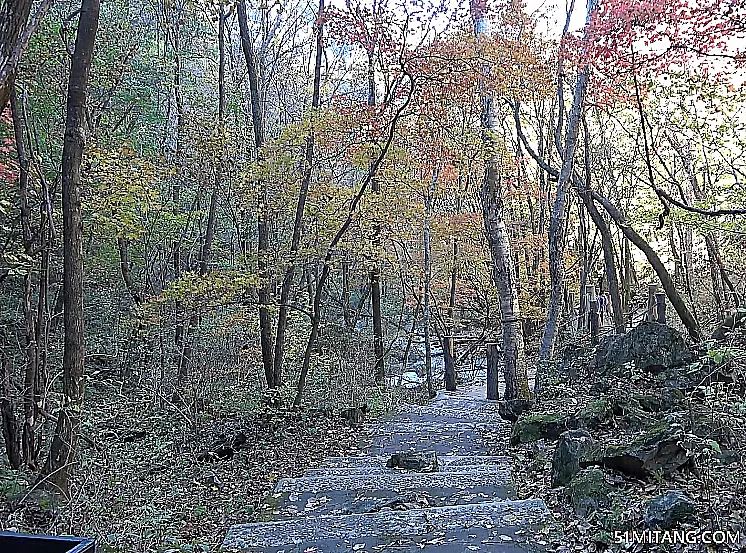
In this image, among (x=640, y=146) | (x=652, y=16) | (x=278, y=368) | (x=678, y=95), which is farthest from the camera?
(x=640, y=146)

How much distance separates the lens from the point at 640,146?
1516cm

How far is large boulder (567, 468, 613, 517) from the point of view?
14.4ft

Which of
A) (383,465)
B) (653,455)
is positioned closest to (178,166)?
(383,465)

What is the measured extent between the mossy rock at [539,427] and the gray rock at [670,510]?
3674 millimetres

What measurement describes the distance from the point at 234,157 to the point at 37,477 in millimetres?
6683

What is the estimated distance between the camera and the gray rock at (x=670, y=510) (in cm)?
352

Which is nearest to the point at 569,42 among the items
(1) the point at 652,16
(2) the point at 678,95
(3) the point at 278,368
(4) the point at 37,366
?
(1) the point at 652,16

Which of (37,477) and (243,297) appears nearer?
(37,477)

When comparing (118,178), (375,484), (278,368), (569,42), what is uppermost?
(569,42)

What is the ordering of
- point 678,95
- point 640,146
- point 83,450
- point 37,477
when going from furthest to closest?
point 640,146, point 678,95, point 83,450, point 37,477

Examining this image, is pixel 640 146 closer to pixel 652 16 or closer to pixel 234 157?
pixel 652 16

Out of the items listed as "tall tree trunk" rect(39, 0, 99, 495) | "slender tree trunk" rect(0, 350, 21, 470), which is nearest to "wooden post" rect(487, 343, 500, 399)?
"slender tree trunk" rect(0, 350, 21, 470)

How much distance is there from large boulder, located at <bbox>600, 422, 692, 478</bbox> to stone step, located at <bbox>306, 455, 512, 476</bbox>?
2.14 metres
